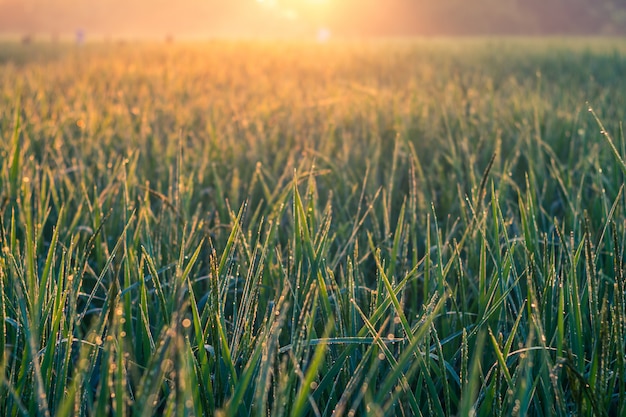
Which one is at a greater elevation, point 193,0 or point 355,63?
point 193,0

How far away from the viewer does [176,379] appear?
0.62 m

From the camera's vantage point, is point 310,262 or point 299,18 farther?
point 299,18

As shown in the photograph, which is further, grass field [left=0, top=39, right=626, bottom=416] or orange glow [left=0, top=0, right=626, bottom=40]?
orange glow [left=0, top=0, right=626, bottom=40]

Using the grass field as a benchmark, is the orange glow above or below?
above

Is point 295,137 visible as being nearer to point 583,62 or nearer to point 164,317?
point 164,317

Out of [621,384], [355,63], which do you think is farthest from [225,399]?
[355,63]

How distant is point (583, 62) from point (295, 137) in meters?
4.52

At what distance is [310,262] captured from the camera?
0.78 metres

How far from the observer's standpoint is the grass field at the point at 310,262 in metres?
0.59

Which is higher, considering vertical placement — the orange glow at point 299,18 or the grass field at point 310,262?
the orange glow at point 299,18

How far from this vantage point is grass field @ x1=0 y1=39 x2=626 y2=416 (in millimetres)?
590

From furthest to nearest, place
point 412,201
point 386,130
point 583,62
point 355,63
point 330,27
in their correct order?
point 330,27 < point 355,63 < point 583,62 < point 386,130 < point 412,201

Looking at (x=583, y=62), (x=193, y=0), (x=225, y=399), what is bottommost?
(x=225, y=399)

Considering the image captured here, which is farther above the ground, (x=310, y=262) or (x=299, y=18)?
(x=299, y=18)
